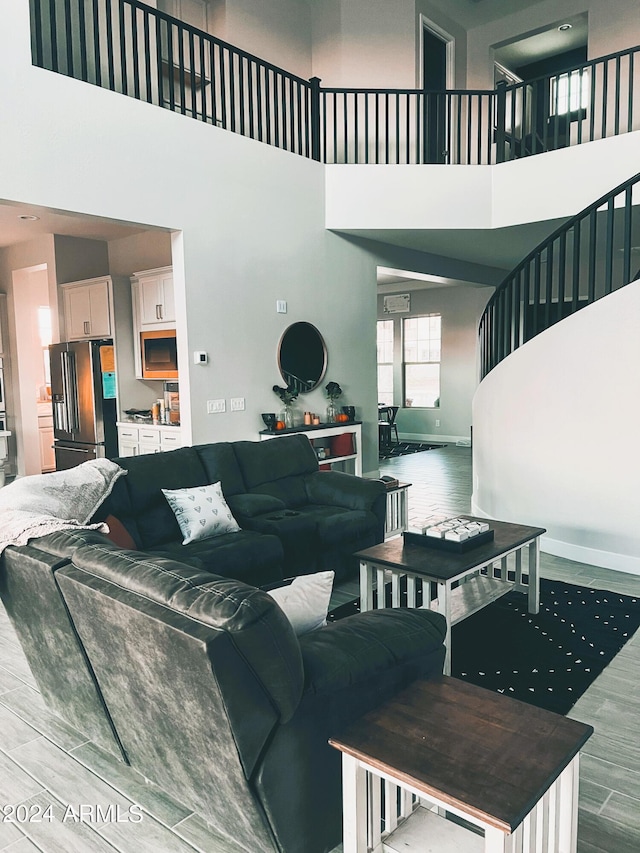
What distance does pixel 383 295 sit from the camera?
41.5 ft

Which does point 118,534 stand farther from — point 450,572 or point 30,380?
point 30,380

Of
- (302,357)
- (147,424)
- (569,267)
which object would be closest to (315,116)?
(302,357)

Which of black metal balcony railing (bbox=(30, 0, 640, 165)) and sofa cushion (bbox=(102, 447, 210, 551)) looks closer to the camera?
sofa cushion (bbox=(102, 447, 210, 551))

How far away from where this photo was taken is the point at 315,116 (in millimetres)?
6945

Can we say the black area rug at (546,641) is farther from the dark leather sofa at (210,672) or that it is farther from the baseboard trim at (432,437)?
the baseboard trim at (432,437)

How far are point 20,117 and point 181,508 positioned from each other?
2.87 meters

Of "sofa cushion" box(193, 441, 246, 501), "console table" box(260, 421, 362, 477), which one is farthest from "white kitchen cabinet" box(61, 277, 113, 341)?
"sofa cushion" box(193, 441, 246, 501)

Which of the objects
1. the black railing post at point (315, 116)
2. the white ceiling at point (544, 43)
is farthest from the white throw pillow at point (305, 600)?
the white ceiling at point (544, 43)

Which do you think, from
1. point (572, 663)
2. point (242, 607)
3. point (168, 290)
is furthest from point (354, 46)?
point (242, 607)

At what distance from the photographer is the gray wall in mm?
11469

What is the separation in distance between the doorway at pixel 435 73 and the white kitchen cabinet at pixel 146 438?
4620 millimetres

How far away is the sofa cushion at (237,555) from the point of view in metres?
3.62

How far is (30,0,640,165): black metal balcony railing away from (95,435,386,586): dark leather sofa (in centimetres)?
299

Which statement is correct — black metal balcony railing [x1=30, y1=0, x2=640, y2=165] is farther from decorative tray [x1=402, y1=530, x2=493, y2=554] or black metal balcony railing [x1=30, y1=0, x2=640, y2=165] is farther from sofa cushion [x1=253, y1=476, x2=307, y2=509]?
decorative tray [x1=402, y1=530, x2=493, y2=554]
